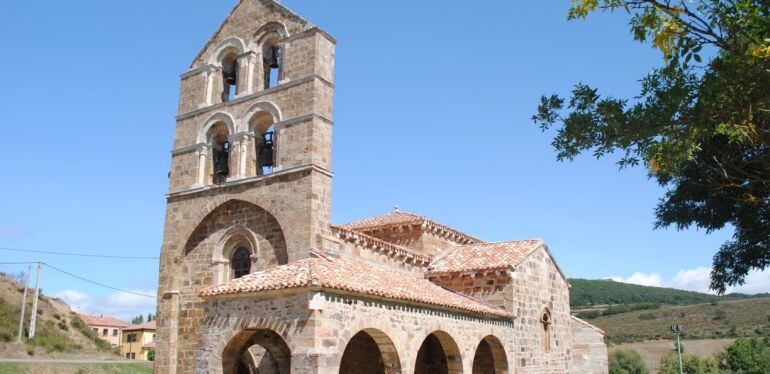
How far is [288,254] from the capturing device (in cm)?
1420

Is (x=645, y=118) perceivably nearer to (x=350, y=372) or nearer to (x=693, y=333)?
(x=350, y=372)

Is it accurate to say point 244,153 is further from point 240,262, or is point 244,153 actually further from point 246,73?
point 240,262

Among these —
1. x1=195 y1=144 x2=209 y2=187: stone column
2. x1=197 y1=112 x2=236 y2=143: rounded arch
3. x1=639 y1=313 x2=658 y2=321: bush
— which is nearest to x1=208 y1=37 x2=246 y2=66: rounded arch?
x1=197 y1=112 x2=236 y2=143: rounded arch

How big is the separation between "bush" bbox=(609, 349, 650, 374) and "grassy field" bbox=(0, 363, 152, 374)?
26987 mm

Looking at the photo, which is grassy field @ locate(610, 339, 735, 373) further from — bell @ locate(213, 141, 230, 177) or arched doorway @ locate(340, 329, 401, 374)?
bell @ locate(213, 141, 230, 177)

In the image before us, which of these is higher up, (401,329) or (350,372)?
(401,329)

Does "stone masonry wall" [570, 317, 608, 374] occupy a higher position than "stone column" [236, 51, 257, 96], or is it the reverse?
"stone column" [236, 51, 257, 96]

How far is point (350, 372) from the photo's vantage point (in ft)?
49.3

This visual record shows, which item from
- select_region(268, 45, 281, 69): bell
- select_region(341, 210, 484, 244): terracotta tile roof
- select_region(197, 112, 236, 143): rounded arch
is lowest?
select_region(341, 210, 484, 244): terracotta tile roof

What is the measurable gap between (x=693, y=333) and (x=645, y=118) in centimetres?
5338

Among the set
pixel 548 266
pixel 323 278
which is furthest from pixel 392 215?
pixel 323 278

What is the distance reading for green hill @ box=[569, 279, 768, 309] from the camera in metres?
76.6

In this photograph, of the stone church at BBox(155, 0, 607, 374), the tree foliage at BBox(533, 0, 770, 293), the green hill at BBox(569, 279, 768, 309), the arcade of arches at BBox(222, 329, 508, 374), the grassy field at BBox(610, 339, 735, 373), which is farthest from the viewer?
the green hill at BBox(569, 279, 768, 309)

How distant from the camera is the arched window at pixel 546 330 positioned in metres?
17.3
